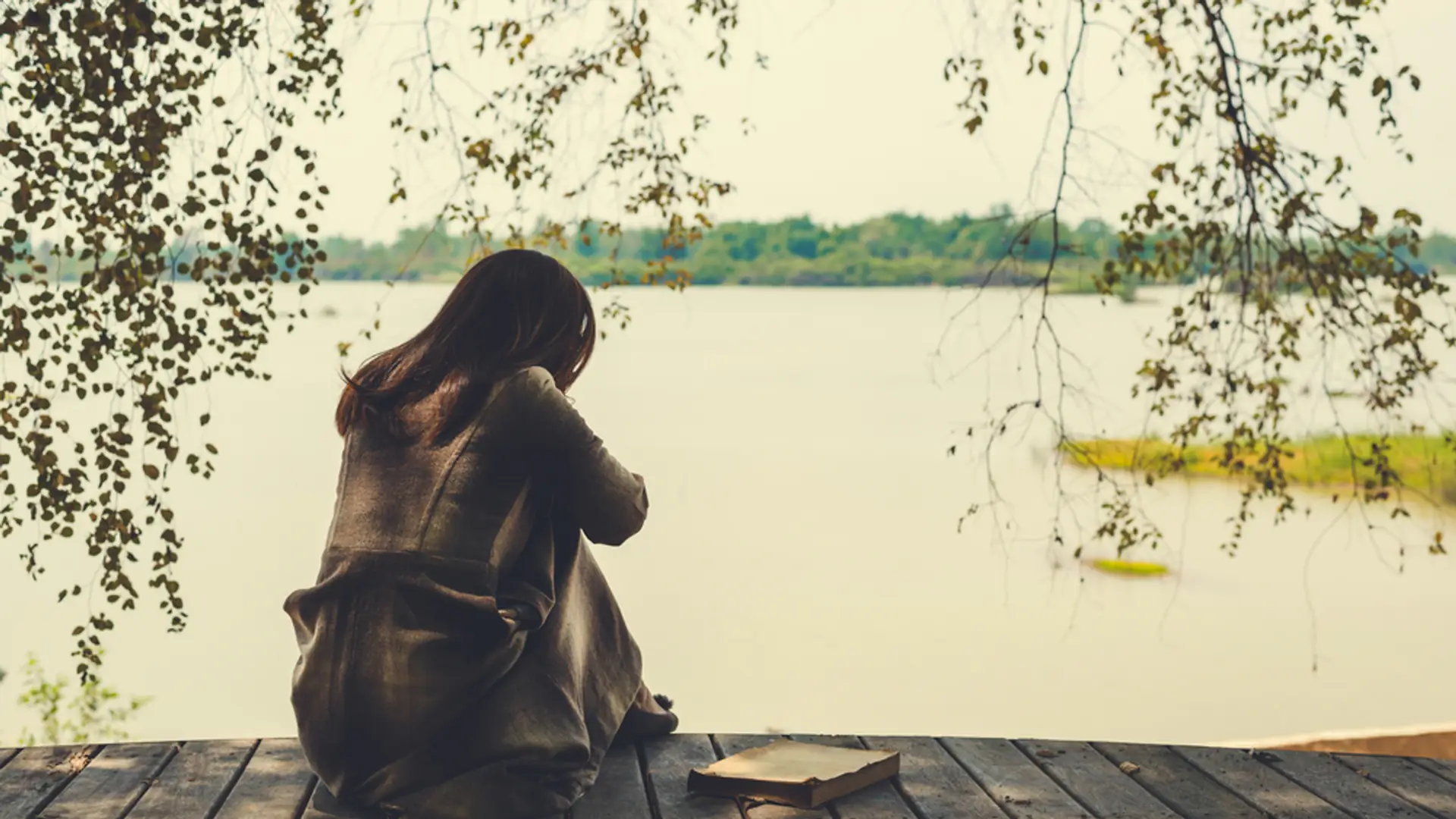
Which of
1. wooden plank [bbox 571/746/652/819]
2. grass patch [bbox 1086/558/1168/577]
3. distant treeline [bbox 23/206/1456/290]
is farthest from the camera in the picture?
grass patch [bbox 1086/558/1168/577]

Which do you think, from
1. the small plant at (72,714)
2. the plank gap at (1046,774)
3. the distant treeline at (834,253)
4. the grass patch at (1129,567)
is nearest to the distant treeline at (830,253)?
the distant treeline at (834,253)

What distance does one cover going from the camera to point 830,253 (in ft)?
29.8

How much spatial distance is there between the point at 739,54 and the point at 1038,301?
1169 mm

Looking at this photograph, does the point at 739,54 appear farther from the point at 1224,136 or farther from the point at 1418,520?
the point at 1418,520

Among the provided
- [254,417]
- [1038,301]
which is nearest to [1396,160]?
[1038,301]

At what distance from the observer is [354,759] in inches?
105

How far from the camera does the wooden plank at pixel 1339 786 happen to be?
9.46 feet

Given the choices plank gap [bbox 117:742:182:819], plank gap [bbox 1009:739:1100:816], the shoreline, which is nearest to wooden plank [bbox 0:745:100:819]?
plank gap [bbox 117:742:182:819]

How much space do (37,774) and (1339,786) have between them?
106 inches

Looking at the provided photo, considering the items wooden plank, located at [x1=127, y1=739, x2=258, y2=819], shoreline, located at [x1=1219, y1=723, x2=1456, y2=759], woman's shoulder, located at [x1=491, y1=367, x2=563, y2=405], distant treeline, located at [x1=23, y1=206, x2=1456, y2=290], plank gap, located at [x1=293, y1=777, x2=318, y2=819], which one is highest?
distant treeline, located at [x1=23, y1=206, x2=1456, y2=290]

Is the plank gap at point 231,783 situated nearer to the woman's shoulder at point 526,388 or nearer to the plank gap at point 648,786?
the plank gap at point 648,786

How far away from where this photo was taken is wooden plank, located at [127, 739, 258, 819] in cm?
274

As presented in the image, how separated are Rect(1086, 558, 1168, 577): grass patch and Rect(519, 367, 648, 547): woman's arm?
36.2 ft

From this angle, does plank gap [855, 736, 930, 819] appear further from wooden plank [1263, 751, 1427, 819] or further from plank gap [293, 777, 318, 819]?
plank gap [293, 777, 318, 819]
